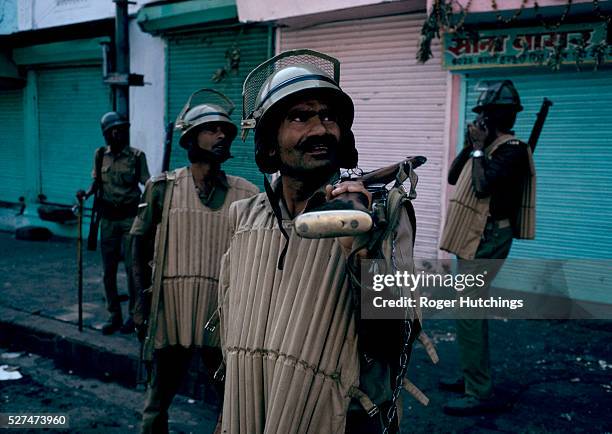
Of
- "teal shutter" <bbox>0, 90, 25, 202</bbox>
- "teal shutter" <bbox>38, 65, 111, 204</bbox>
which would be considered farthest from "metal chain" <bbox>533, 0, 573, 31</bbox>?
"teal shutter" <bbox>0, 90, 25, 202</bbox>

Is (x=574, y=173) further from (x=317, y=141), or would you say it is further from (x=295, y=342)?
(x=295, y=342)

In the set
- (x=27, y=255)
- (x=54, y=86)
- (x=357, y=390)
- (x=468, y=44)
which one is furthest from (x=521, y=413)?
(x=54, y=86)

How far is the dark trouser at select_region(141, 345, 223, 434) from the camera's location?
344 cm

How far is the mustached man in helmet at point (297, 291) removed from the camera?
5.85 feet

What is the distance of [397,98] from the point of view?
7.82 meters

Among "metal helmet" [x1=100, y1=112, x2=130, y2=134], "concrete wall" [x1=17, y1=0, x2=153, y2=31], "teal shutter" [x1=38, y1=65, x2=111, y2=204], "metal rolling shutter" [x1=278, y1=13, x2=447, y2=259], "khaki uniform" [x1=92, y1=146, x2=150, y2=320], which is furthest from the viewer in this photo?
"teal shutter" [x1=38, y1=65, x2=111, y2=204]

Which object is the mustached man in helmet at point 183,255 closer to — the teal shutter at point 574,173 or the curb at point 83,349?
the curb at point 83,349

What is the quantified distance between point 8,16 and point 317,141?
42.7ft

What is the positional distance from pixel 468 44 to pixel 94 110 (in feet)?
25.9

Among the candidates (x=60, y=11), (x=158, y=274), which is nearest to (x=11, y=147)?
(x=60, y=11)

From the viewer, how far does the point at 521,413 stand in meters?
4.26

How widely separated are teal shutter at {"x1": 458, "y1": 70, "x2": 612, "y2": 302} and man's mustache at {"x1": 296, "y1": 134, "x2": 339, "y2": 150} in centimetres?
546

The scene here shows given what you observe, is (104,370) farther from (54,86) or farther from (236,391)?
(54,86)

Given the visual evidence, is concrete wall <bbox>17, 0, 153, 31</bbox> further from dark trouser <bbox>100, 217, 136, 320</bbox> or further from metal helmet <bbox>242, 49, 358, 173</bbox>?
metal helmet <bbox>242, 49, 358, 173</bbox>
